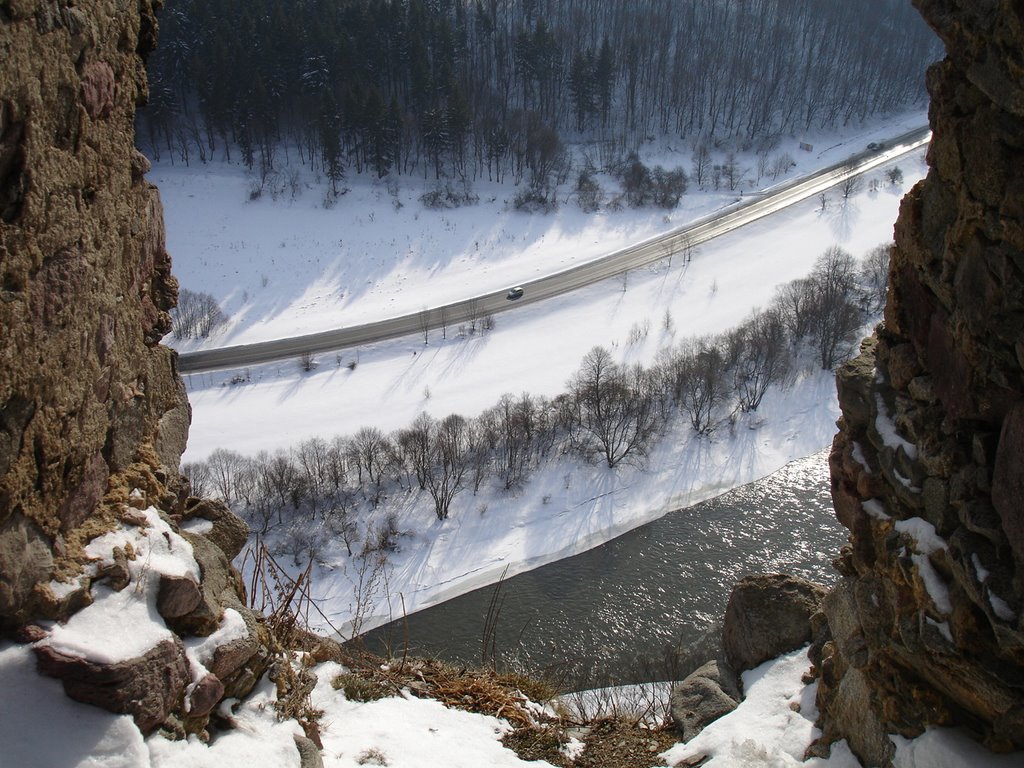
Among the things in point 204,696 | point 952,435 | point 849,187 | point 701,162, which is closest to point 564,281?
point 701,162

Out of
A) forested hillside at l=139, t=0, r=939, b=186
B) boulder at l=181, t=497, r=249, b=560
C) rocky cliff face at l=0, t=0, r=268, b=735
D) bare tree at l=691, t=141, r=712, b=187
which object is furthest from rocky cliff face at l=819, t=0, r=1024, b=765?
bare tree at l=691, t=141, r=712, b=187

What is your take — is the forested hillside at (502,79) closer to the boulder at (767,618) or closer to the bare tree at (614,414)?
the bare tree at (614,414)

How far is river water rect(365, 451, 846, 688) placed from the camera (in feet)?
75.7

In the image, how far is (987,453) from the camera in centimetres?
711

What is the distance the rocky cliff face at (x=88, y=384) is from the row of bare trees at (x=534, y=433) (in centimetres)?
2038

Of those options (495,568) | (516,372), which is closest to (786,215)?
(516,372)

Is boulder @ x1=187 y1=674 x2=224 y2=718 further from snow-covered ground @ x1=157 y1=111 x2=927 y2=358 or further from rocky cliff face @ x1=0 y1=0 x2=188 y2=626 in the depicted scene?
snow-covered ground @ x1=157 y1=111 x2=927 y2=358

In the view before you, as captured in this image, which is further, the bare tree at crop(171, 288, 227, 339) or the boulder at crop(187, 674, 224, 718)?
the bare tree at crop(171, 288, 227, 339)

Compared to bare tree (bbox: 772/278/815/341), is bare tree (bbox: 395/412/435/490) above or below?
below

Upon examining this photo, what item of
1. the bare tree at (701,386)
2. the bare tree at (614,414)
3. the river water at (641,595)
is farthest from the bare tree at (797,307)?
the river water at (641,595)

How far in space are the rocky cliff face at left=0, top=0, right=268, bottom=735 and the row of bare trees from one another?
66.9 ft

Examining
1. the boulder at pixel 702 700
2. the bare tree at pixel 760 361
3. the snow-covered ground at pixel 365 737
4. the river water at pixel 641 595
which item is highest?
the snow-covered ground at pixel 365 737

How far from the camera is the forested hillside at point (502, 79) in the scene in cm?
6044

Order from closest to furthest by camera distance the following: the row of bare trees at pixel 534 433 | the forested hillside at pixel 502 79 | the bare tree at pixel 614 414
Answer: the row of bare trees at pixel 534 433 → the bare tree at pixel 614 414 → the forested hillside at pixel 502 79
